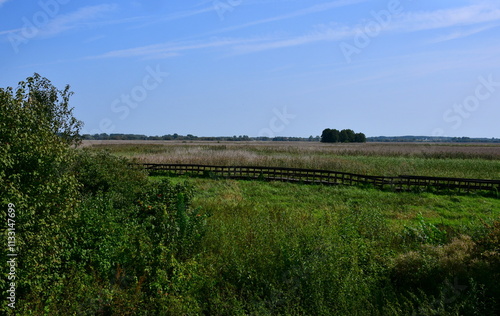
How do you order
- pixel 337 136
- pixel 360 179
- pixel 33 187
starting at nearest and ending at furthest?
pixel 33 187 < pixel 360 179 < pixel 337 136

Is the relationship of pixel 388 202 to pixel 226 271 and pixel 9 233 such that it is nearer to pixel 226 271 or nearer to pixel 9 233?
pixel 226 271

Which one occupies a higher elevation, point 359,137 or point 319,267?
point 359,137

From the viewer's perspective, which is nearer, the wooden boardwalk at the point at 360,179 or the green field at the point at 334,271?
the green field at the point at 334,271

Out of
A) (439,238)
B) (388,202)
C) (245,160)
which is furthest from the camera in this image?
(245,160)

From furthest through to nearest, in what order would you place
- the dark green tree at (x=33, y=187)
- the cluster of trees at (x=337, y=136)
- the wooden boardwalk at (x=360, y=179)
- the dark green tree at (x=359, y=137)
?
1. the dark green tree at (x=359, y=137)
2. the cluster of trees at (x=337, y=136)
3. the wooden boardwalk at (x=360, y=179)
4. the dark green tree at (x=33, y=187)

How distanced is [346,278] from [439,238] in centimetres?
437

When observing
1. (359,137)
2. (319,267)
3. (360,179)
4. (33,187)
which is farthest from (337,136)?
(33,187)

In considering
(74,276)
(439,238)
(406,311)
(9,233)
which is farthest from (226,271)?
(439,238)

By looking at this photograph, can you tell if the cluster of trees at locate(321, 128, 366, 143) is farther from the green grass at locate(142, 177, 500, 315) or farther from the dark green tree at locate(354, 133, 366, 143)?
the green grass at locate(142, 177, 500, 315)

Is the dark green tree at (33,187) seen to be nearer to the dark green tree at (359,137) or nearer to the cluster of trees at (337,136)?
the cluster of trees at (337,136)

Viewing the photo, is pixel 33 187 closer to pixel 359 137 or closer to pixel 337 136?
pixel 337 136

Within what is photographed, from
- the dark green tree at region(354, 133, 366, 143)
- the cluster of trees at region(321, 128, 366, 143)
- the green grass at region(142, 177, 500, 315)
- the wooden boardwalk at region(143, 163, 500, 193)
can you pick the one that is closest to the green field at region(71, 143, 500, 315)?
the green grass at region(142, 177, 500, 315)

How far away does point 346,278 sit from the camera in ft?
25.9

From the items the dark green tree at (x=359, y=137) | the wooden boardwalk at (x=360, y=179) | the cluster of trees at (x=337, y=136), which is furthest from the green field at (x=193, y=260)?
the dark green tree at (x=359, y=137)
